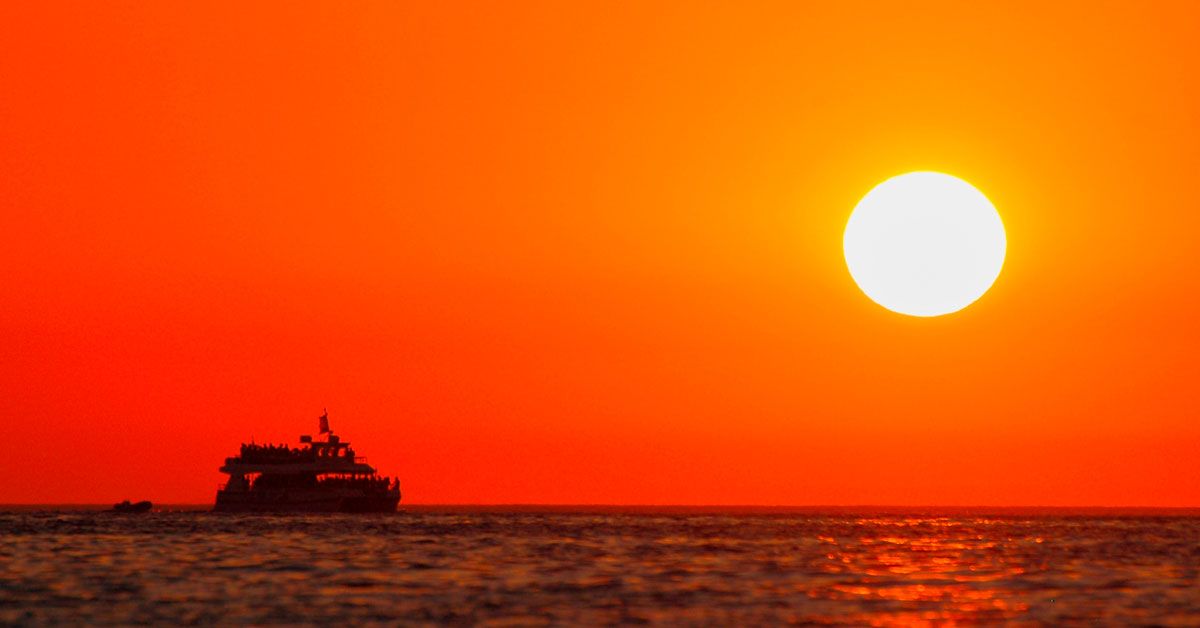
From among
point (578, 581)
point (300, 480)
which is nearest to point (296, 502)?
point (300, 480)

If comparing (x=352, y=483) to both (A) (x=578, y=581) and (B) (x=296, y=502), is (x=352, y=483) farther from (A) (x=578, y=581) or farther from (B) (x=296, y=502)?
(A) (x=578, y=581)

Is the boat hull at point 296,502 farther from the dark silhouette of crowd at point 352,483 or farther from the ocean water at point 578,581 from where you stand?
the ocean water at point 578,581

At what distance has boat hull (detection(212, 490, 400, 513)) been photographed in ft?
587

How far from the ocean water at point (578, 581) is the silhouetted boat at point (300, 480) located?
62.8 m

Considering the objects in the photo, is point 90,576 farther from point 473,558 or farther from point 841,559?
point 841,559

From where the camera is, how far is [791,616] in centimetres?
5391

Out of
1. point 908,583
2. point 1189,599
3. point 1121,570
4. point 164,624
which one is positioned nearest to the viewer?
point 164,624

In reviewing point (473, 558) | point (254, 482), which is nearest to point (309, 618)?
point (473, 558)

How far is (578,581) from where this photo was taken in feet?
227

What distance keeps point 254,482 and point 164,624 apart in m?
135

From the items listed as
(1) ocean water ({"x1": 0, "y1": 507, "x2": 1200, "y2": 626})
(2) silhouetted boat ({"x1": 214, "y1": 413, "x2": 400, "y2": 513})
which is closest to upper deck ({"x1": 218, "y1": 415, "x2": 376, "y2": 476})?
(2) silhouetted boat ({"x1": 214, "y1": 413, "x2": 400, "y2": 513})

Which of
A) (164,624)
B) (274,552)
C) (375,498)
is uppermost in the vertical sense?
(375,498)

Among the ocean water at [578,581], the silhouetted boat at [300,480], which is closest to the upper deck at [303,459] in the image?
the silhouetted boat at [300,480]

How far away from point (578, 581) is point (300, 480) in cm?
11590
